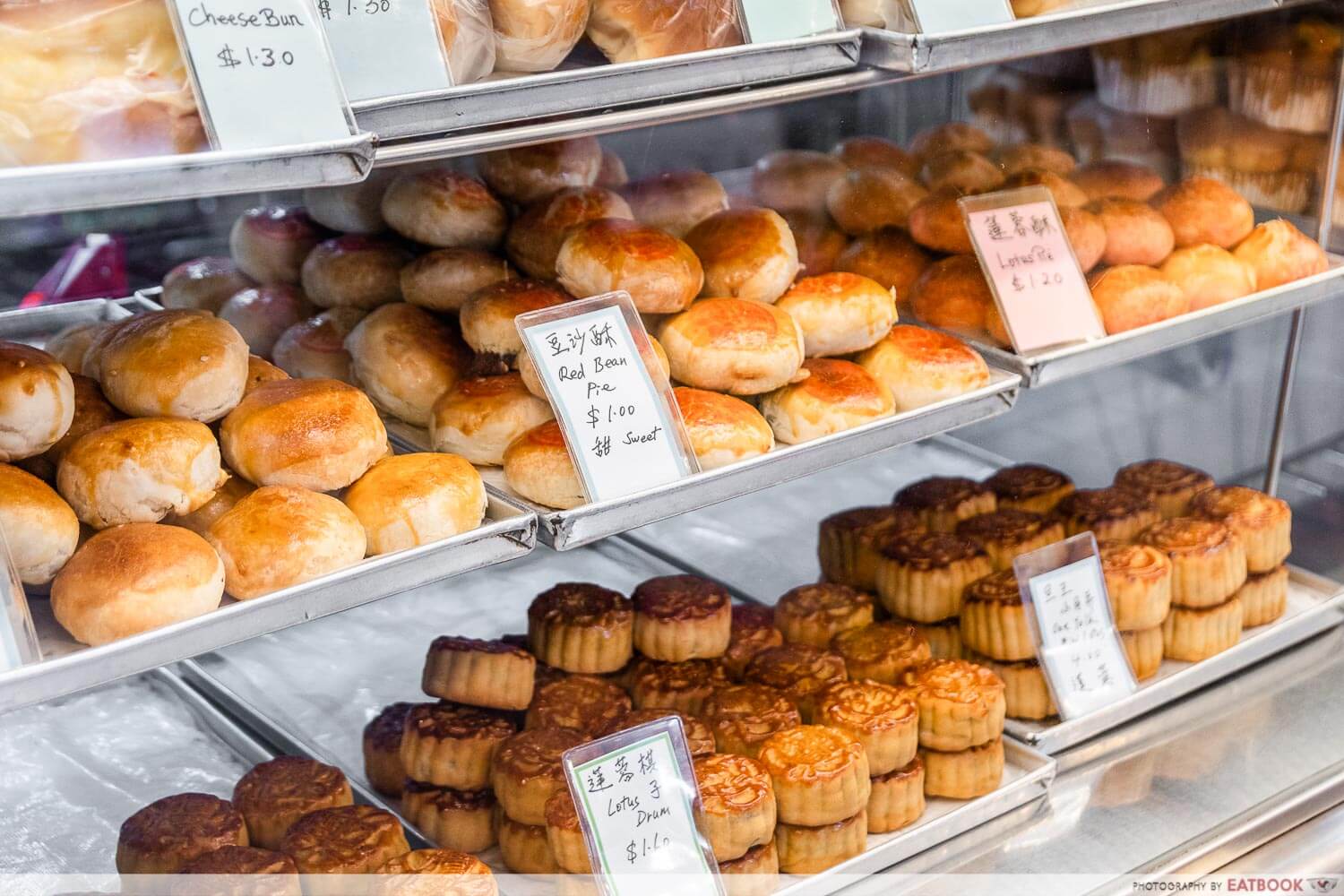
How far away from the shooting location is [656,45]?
5.11 ft

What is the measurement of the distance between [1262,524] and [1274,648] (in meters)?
0.24

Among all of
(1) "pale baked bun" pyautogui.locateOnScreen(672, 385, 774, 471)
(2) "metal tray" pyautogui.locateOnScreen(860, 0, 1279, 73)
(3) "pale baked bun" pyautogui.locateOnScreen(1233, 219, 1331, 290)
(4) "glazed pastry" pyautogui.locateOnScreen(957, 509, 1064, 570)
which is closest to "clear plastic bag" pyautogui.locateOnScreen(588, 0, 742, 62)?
(2) "metal tray" pyautogui.locateOnScreen(860, 0, 1279, 73)

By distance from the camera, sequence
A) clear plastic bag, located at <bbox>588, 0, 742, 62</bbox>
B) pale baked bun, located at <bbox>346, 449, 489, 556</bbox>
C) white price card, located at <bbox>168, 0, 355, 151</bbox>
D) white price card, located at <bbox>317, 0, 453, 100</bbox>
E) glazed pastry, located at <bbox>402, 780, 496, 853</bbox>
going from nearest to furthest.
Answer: white price card, located at <bbox>168, 0, 355, 151</bbox> < white price card, located at <bbox>317, 0, 453, 100</bbox> < pale baked bun, located at <bbox>346, 449, 489, 556</bbox> < clear plastic bag, located at <bbox>588, 0, 742, 62</bbox> < glazed pastry, located at <bbox>402, 780, 496, 853</bbox>

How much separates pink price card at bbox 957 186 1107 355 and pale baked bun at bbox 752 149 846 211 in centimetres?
27

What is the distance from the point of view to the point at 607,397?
5.17ft

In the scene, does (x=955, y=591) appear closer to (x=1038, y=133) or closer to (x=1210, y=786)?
(x=1210, y=786)

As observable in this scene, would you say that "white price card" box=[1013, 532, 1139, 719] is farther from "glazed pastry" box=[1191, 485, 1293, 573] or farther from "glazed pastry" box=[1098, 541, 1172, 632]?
"glazed pastry" box=[1191, 485, 1293, 573]

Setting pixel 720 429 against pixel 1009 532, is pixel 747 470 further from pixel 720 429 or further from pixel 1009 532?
pixel 1009 532

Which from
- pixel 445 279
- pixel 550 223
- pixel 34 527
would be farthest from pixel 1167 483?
pixel 34 527

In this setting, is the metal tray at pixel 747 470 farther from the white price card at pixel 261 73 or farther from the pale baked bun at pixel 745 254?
the white price card at pixel 261 73

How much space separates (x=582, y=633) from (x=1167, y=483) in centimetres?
126

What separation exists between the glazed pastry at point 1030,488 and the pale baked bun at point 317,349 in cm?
127

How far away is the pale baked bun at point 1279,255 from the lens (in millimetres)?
2289

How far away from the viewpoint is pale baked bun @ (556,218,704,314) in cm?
177
